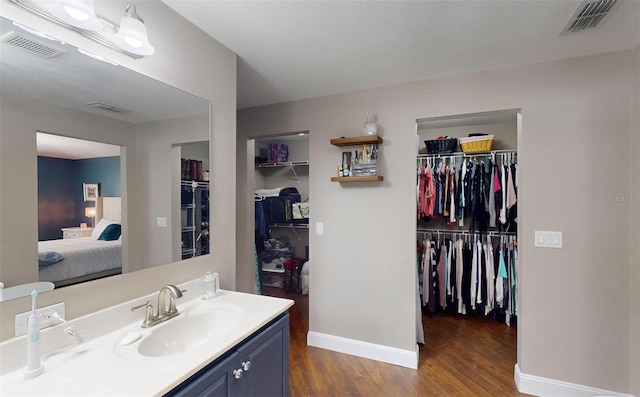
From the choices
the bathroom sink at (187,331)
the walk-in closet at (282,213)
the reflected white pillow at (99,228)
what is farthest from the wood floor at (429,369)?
the reflected white pillow at (99,228)

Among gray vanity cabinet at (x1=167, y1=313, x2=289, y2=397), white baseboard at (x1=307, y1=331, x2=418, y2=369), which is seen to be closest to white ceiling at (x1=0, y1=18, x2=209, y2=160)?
gray vanity cabinet at (x1=167, y1=313, x2=289, y2=397)

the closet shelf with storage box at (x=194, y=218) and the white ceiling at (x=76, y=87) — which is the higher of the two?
the white ceiling at (x=76, y=87)

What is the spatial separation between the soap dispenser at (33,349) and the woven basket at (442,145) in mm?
3743

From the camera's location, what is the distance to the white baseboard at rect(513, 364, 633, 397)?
1.98 metres

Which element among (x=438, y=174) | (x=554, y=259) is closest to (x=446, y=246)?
(x=438, y=174)

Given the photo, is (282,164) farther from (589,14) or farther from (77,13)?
(589,14)

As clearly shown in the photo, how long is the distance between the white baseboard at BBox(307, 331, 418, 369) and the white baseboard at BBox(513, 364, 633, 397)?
0.77m

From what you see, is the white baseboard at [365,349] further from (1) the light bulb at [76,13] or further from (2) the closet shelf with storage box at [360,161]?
(1) the light bulb at [76,13]

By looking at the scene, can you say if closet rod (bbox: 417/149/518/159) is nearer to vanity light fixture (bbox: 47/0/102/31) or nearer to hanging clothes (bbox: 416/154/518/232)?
hanging clothes (bbox: 416/154/518/232)

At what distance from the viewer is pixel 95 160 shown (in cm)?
124

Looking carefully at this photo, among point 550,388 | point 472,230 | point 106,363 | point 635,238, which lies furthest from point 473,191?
point 106,363

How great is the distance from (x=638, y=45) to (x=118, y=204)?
3.26 metres

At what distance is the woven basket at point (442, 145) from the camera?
353 cm

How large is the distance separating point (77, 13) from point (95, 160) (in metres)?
0.57
